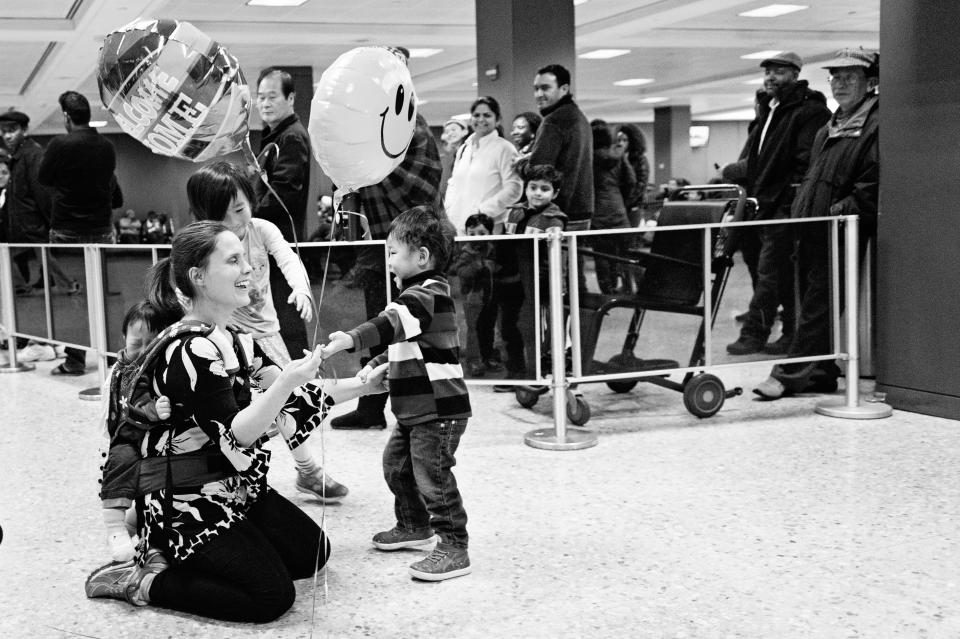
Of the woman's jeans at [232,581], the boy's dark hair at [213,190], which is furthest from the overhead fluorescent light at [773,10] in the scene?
the woman's jeans at [232,581]

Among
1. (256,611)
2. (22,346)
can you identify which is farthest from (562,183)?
(22,346)

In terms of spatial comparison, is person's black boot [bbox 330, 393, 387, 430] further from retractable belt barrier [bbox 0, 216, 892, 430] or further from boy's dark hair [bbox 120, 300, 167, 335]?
boy's dark hair [bbox 120, 300, 167, 335]

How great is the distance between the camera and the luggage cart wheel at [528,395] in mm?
5453

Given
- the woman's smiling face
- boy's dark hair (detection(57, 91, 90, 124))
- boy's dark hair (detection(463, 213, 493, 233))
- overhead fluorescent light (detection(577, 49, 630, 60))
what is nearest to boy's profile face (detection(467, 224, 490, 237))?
boy's dark hair (detection(463, 213, 493, 233))

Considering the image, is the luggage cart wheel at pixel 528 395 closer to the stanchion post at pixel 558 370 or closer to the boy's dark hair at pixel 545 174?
the stanchion post at pixel 558 370

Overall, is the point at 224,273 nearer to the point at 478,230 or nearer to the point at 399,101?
the point at 399,101

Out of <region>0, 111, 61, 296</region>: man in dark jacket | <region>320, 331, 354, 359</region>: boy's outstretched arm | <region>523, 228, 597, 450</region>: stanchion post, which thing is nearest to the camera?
<region>320, 331, 354, 359</region>: boy's outstretched arm

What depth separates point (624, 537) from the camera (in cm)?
337

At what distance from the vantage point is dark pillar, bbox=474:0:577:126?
29.1ft

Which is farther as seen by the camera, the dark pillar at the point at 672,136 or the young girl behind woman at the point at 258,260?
the dark pillar at the point at 672,136

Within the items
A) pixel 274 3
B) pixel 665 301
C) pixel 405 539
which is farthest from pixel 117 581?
pixel 274 3

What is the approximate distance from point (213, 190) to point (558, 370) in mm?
→ 1872

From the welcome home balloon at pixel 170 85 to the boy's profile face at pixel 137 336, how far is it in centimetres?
57

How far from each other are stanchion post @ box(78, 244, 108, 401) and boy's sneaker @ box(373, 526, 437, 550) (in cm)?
352
